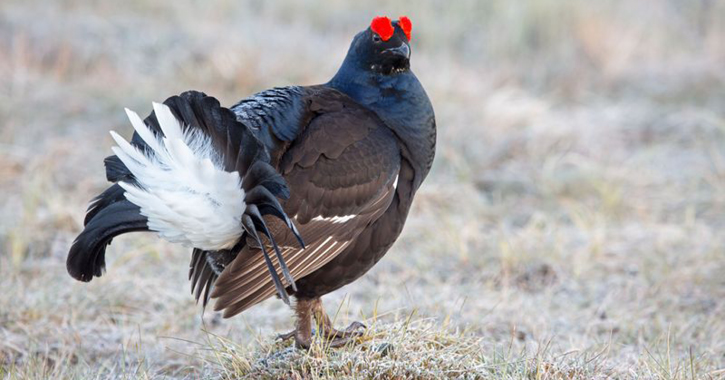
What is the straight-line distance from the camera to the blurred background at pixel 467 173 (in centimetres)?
381

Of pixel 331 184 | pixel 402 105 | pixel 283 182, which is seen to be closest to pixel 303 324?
pixel 331 184

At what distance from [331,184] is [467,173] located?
3.08m

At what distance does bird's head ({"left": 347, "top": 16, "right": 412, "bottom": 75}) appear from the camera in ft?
11.0

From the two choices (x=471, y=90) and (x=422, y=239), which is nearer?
(x=422, y=239)

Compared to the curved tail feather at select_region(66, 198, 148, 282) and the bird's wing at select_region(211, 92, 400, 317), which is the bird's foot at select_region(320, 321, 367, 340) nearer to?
the bird's wing at select_region(211, 92, 400, 317)

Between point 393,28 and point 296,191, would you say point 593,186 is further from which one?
point 296,191

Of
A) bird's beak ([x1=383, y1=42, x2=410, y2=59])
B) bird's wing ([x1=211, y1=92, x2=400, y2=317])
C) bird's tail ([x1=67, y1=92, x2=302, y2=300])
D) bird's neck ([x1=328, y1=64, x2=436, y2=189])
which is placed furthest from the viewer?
bird's beak ([x1=383, y1=42, x2=410, y2=59])

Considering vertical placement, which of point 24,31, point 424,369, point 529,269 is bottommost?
point 529,269

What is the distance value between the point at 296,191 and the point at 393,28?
2.63 feet

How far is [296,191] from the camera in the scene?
2973 millimetres

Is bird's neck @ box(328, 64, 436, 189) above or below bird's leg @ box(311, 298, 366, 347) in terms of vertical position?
above

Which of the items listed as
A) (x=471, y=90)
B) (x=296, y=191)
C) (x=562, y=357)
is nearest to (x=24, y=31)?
(x=471, y=90)

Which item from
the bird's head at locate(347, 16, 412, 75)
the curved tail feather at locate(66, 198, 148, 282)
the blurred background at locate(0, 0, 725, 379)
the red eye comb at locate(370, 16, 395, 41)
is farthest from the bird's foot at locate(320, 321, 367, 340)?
the red eye comb at locate(370, 16, 395, 41)

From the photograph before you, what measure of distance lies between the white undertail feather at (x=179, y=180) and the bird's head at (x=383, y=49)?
0.91 meters
